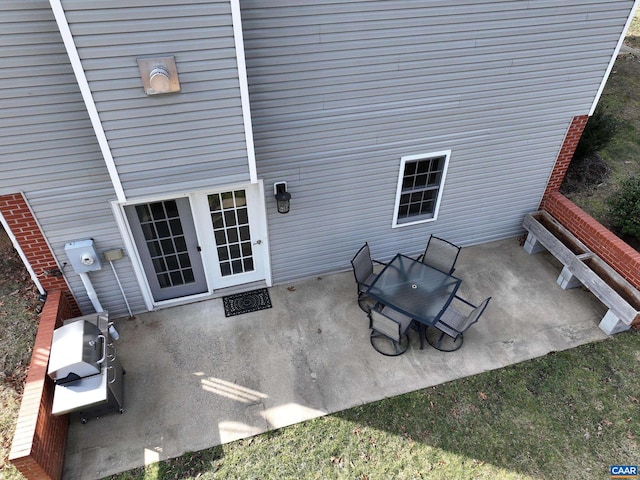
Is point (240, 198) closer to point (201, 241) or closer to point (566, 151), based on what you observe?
point (201, 241)

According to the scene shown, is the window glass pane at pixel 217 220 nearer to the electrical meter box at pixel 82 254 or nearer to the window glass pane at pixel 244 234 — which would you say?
the window glass pane at pixel 244 234

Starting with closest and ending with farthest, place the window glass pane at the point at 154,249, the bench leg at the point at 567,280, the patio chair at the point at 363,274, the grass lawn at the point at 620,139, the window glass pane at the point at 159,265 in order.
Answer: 1. the window glass pane at the point at 154,249
2. the window glass pane at the point at 159,265
3. the patio chair at the point at 363,274
4. the bench leg at the point at 567,280
5. the grass lawn at the point at 620,139

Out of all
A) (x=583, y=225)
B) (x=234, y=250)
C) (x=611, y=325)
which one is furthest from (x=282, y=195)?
(x=611, y=325)

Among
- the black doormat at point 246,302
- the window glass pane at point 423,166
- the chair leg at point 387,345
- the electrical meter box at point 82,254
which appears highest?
the window glass pane at point 423,166

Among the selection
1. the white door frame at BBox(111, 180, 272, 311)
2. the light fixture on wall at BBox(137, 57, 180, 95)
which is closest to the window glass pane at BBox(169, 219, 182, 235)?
the white door frame at BBox(111, 180, 272, 311)

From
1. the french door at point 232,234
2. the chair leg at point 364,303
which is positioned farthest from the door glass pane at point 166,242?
the chair leg at point 364,303

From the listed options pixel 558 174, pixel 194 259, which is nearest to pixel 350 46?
pixel 194 259
